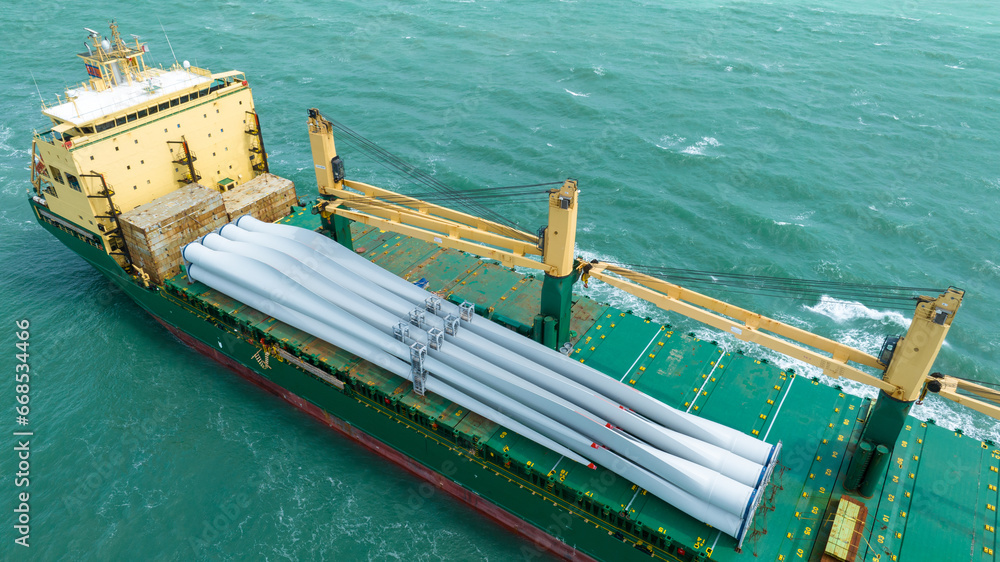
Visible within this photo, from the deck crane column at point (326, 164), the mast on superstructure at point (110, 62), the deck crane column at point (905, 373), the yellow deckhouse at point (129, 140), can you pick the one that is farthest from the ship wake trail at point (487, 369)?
the mast on superstructure at point (110, 62)

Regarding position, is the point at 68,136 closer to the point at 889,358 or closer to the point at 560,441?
the point at 560,441

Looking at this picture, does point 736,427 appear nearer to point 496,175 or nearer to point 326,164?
point 326,164

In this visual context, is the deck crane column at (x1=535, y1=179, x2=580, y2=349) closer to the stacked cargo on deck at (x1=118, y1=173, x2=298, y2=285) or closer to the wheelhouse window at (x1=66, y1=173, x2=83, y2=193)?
the stacked cargo on deck at (x1=118, y1=173, x2=298, y2=285)

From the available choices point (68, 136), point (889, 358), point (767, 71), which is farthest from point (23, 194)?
point (767, 71)

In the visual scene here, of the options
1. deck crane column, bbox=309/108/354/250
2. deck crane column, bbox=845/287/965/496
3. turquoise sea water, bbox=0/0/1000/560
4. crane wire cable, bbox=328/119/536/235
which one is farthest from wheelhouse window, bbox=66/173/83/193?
deck crane column, bbox=845/287/965/496

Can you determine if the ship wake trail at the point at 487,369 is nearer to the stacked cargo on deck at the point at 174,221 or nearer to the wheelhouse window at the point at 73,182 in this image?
the stacked cargo on deck at the point at 174,221

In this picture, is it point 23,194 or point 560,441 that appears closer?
point 560,441

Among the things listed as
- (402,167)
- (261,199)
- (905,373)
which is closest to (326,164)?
(261,199)
